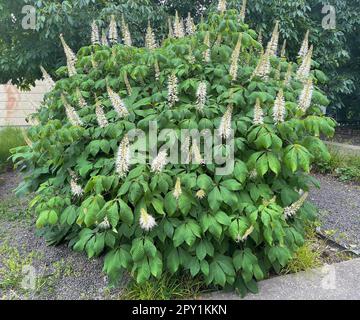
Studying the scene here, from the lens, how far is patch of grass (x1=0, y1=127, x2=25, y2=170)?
618cm

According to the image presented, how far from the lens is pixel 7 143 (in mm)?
6363

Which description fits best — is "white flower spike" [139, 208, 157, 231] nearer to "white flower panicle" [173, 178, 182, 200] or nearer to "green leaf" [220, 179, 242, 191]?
"white flower panicle" [173, 178, 182, 200]

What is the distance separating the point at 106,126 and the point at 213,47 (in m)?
1.04

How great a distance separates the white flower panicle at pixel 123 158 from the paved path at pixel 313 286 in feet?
3.32

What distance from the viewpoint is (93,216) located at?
2203 mm

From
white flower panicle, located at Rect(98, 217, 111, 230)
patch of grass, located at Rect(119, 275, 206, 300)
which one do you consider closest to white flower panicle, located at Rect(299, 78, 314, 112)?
patch of grass, located at Rect(119, 275, 206, 300)

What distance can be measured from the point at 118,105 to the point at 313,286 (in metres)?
1.82

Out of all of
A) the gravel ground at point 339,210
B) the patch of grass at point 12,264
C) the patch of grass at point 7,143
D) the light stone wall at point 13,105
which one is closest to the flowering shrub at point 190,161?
the patch of grass at point 12,264

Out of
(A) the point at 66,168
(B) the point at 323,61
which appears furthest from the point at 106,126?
(B) the point at 323,61

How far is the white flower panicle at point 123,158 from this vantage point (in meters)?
2.22

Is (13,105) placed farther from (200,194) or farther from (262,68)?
(200,194)

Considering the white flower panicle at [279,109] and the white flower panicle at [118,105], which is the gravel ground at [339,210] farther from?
the white flower panicle at [118,105]

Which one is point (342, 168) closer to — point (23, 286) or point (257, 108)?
point (257, 108)

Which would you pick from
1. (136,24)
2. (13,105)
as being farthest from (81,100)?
(13,105)
